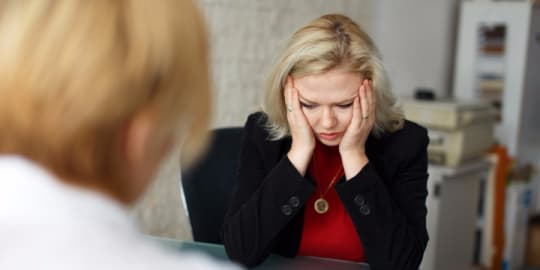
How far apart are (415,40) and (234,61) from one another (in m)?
1.48

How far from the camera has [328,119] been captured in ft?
5.39

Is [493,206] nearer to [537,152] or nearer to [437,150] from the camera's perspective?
[437,150]

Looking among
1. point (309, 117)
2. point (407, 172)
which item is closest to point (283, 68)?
point (309, 117)

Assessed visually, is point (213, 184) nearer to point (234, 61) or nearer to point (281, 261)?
point (281, 261)

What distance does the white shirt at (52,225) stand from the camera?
0.56 m

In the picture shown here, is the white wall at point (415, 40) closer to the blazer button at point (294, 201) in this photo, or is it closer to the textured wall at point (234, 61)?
the textured wall at point (234, 61)

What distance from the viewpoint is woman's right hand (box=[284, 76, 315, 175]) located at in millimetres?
1649

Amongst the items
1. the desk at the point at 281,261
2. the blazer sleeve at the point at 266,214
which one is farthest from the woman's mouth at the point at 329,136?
the desk at the point at 281,261

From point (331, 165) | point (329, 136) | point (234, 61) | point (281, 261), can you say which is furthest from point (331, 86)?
point (234, 61)

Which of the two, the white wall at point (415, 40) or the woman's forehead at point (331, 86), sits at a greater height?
the woman's forehead at point (331, 86)

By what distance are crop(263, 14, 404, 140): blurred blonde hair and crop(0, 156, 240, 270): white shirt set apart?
1.08 meters

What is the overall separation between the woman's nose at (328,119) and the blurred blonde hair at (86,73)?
3.52 feet

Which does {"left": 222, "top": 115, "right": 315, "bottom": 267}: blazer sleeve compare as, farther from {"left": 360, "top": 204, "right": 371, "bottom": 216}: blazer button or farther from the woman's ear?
the woman's ear

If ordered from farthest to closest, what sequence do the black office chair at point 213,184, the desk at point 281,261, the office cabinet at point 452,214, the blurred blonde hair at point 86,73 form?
the office cabinet at point 452,214
the black office chair at point 213,184
the desk at point 281,261
the blurred blonde hair at point 86,73
